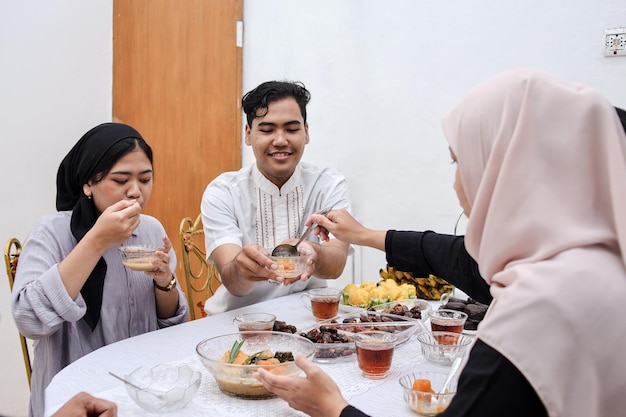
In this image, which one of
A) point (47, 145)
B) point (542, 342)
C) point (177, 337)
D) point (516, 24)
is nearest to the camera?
point (542, 342)

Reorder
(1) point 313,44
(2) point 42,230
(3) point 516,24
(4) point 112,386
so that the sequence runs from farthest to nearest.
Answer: (1) point 313,44
(3) point 516,24
(2) point 42,230
(4) point 112,386

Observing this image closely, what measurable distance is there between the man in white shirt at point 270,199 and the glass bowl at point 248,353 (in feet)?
2.49

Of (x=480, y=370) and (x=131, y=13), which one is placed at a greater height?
(x=131, y=13)

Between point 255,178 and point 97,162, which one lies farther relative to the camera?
point 255,178

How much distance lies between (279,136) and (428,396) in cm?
158

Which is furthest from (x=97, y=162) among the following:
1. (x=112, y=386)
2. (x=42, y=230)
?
(x=112, y=386)

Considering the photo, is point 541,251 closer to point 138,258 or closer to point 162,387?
point 162,387

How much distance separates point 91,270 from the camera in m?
1.78

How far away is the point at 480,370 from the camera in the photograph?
0.91 m

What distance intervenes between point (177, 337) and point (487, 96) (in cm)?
127

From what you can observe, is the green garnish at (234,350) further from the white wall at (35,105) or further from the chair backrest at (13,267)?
the white wall at (35,105)

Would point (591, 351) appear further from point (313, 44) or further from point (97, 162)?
point (313, 44)

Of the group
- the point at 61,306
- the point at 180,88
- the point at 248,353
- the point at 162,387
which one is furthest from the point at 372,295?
the point at 180,88

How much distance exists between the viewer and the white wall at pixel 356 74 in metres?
3.18
